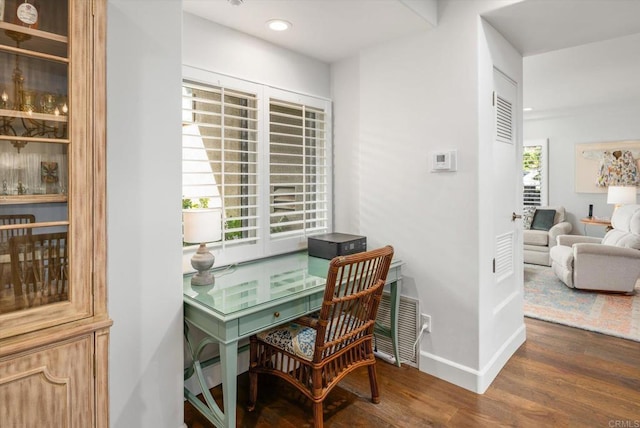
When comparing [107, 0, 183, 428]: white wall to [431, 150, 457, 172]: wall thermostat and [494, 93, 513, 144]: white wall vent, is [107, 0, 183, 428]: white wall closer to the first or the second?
[431, 150, 457, 172]: wall thermostat

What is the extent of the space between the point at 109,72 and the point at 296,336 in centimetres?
148

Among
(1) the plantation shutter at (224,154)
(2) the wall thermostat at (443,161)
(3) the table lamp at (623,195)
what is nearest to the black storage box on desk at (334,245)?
(1) the plantation shutter at (224,154)

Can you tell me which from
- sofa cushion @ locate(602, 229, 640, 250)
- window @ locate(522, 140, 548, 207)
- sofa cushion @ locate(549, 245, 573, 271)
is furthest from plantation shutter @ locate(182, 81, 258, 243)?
window @ locate(522, 140, 548, 207)

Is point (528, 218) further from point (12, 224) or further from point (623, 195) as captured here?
point (12, 224)

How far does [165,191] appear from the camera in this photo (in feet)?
5.51

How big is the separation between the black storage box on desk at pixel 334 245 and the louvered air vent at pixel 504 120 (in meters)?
1.19

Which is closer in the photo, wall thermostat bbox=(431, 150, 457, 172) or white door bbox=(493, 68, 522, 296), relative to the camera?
wall thermostat bbox=(431, 150, 457, 172)

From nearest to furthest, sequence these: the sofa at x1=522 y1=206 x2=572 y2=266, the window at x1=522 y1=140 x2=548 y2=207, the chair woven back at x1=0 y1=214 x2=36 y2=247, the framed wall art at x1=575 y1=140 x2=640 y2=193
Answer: the chair woven back at x1=0 y1=214 x2=36 y2=247 → the sofa at x1=522 y1=206 x2=572 y2=266 → the framed wall art at x1=575 y1=140 x2=640 y2=193 → the window at x1=522 y1=140 x2=548 y2=207

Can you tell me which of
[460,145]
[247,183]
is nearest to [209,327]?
[247,183]

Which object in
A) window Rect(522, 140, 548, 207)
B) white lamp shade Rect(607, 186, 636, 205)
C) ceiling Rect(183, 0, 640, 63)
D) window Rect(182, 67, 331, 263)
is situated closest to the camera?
ceiling Rect(183, 0, 640, 63)

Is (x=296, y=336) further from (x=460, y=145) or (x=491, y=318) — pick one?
(x=460, y=145)

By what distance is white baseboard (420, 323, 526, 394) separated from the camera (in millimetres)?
2260

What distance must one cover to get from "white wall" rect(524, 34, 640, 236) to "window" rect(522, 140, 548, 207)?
98mm

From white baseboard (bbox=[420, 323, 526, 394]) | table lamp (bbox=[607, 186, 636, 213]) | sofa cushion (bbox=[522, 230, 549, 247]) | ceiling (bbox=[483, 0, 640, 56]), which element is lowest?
white baseboard (bbox=[420, 323, 526, 394])
